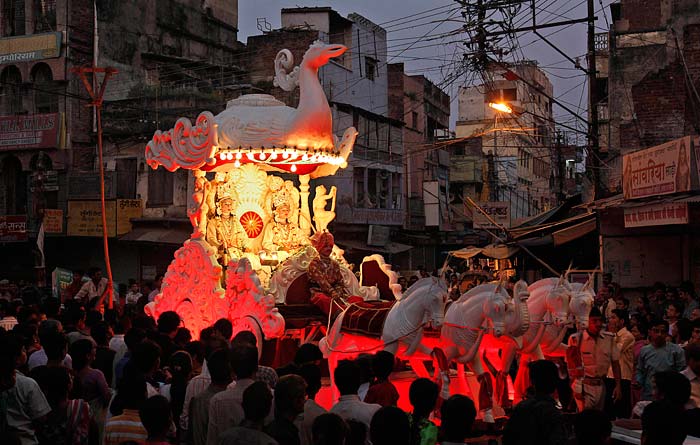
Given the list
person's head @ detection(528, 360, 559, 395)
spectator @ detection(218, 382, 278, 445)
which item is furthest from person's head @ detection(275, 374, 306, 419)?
person's head @ detection(528, 360, 559, 395)

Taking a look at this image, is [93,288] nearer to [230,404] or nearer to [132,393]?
[132,393]

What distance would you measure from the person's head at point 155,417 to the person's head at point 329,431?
0.89 meters

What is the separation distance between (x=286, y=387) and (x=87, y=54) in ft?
82.1

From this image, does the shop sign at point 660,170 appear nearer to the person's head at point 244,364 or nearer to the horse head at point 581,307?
the horse head at point 581,307

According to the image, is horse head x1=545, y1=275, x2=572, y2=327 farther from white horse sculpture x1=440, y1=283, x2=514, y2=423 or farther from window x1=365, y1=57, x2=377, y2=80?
window x1=365, y1=57, x2=377, y2=80

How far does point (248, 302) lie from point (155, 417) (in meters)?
5.43

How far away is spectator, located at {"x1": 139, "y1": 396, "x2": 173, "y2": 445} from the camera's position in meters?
4.97

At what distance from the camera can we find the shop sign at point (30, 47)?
27.7 m

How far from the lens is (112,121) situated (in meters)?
27.2

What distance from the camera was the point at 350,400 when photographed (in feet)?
18.6

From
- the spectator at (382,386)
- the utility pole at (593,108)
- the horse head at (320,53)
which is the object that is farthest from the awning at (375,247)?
the spectator at (382,386)

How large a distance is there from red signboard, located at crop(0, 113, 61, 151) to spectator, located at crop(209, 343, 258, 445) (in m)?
23.4

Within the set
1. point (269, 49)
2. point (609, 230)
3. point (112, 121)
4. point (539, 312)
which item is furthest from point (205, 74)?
point (539, 312)

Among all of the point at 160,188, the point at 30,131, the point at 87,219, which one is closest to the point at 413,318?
the point at 160,188
